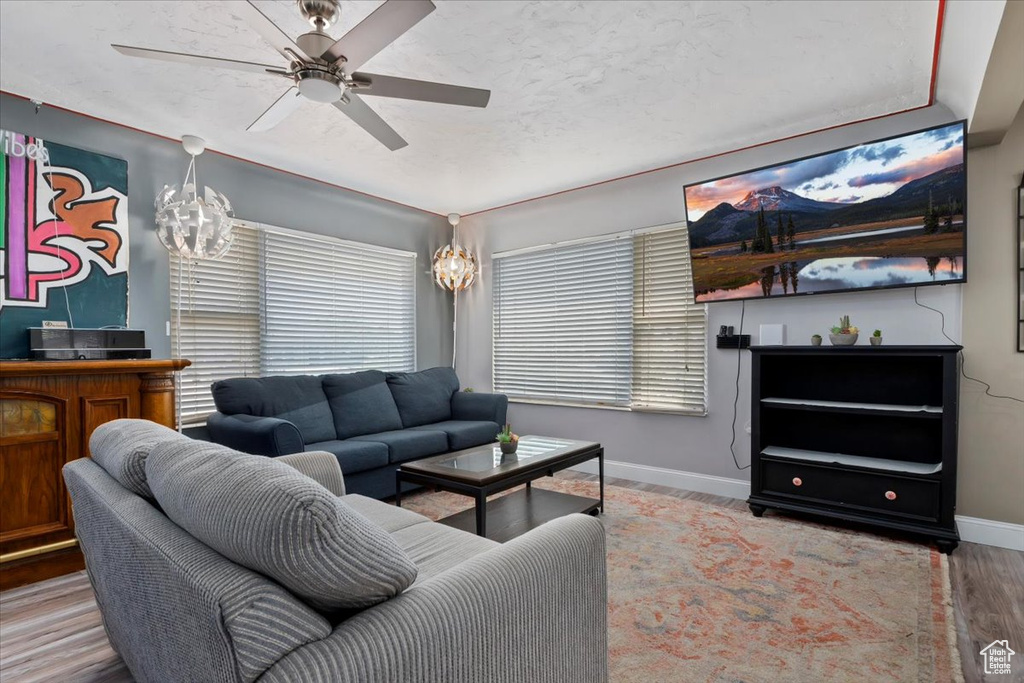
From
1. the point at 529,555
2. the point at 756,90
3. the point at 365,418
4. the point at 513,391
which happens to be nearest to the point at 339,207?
the point at 365,418

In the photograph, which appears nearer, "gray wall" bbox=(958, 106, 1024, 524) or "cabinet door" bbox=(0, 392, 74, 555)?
"cabinet door" bbox=(0, 392, 74, 555)

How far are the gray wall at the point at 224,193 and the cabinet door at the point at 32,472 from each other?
2.90 ft

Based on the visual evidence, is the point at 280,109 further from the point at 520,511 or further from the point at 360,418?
the point at 520,511

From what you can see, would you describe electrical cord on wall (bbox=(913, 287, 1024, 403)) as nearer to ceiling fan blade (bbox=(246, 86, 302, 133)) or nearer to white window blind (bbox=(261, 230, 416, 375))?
ceiling fan blade (bbox=(246, 86, 302, 133))

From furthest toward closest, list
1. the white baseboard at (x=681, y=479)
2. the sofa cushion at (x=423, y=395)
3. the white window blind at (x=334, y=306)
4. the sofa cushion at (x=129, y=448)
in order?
the sofa cushion at (x=423, y=395) < the white window blind at (x=334, y=306) < the white baseboard at (x=681, y=479) < the sofa cushion at (x=129, y=448)

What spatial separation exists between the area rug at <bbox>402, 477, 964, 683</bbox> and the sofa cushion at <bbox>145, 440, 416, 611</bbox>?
128 cm

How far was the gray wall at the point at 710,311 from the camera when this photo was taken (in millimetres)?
3223

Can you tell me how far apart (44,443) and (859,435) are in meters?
4.72

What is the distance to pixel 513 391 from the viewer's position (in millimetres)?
5168

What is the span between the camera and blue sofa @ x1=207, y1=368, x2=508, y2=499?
10.7 feet

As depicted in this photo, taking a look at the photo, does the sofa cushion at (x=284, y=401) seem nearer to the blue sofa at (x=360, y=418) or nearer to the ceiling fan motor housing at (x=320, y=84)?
the blue sofa at (x=360, y=418)

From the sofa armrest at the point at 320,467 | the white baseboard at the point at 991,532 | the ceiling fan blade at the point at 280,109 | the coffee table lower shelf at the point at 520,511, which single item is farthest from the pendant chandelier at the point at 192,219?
the white baseboard at the point at 991,532

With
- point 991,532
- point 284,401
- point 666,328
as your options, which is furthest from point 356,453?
point 991,532

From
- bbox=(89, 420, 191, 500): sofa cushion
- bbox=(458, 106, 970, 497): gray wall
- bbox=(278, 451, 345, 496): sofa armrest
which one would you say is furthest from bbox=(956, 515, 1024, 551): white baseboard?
bbox=(89, 420, 191, 500): sofa cushion
